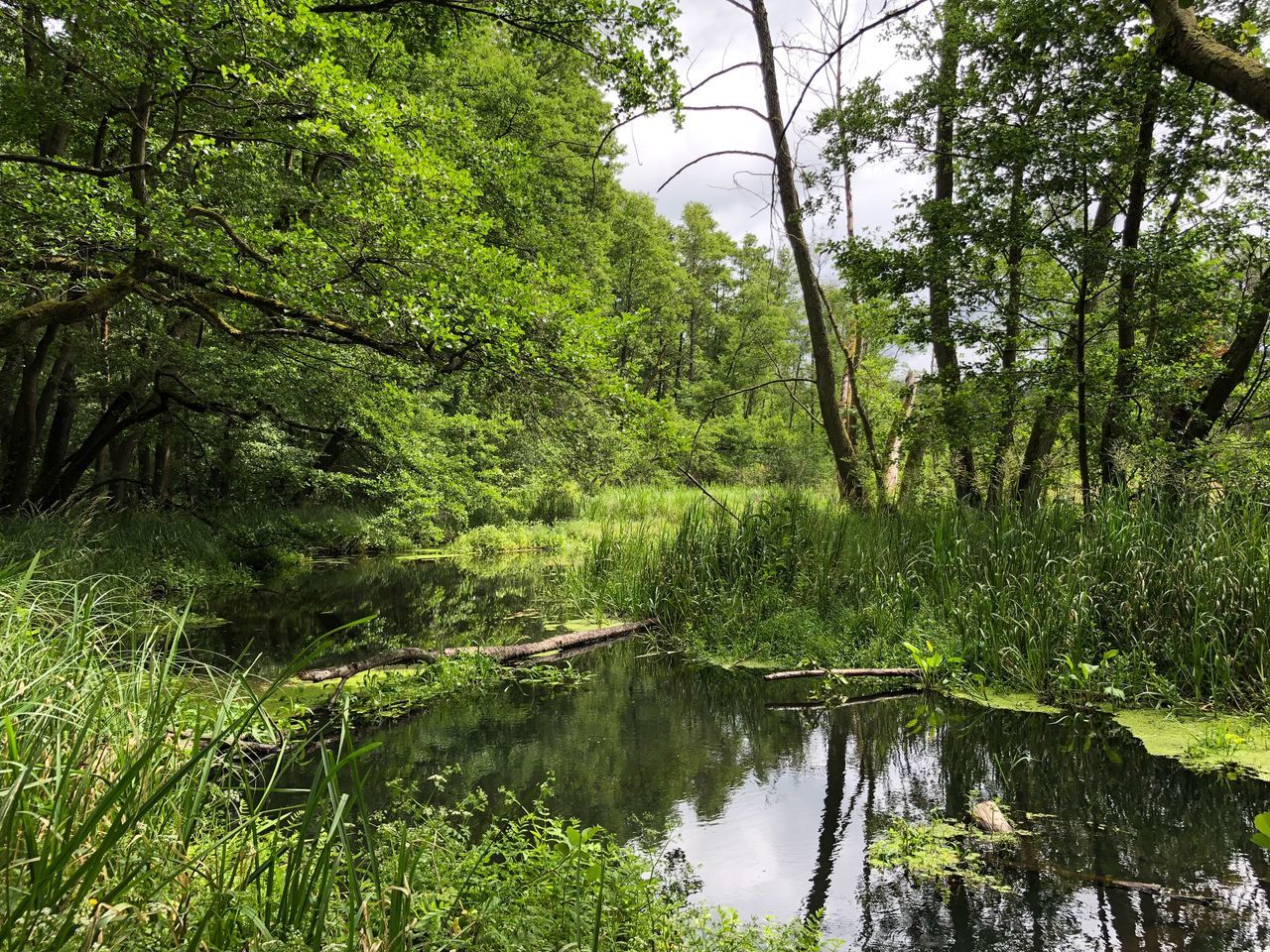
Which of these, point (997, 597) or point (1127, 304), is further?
point (1127, 304)

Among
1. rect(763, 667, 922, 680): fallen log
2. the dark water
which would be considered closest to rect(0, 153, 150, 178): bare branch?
the dark water

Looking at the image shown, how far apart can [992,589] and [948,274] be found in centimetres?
333

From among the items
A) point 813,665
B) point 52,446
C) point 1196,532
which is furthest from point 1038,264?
point 52,446

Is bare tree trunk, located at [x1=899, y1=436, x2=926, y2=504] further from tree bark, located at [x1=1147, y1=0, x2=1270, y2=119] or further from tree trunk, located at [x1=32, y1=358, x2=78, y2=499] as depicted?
tree trunk, located at [x1=32, y1=358, x2=78, y2=499]

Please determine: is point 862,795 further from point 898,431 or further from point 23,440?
point 23,440

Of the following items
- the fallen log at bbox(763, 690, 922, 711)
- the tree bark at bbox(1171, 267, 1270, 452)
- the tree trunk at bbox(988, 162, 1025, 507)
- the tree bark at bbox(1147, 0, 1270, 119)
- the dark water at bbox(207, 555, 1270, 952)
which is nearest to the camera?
the tree bark at bbox(1147, 0, 1270, 119)

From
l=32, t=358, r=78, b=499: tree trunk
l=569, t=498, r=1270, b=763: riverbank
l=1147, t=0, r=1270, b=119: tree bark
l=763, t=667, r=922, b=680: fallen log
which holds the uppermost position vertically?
l=1147, t=0, r=1270, b=119: tree bark

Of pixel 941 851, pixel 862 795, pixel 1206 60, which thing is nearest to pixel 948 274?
pixel 1206 60

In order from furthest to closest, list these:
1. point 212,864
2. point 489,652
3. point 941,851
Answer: point 489,652 < point 941,851 < point 212,864

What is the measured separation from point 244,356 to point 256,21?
5.57 metres

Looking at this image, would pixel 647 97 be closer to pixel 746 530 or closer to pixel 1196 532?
pixel 746 530

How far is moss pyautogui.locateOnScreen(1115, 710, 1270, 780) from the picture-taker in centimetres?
345

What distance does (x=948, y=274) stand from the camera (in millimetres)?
6762

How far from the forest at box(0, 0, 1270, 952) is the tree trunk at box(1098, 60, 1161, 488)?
0.16ft
